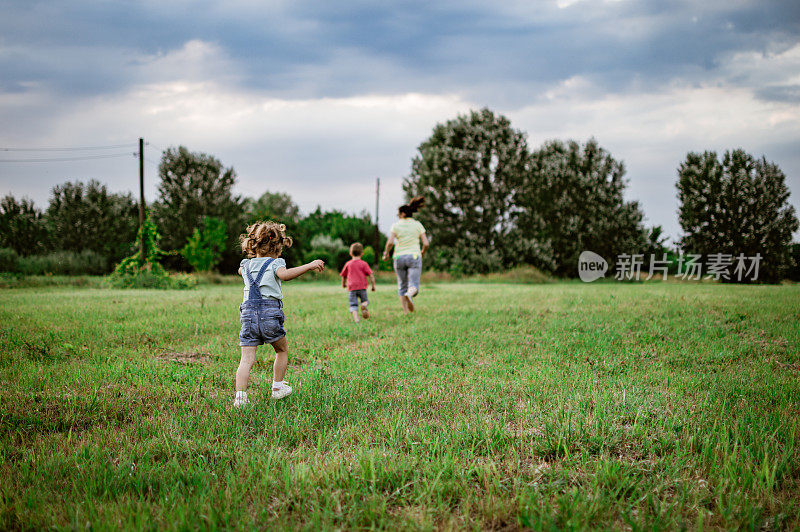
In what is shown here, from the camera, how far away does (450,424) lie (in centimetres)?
366

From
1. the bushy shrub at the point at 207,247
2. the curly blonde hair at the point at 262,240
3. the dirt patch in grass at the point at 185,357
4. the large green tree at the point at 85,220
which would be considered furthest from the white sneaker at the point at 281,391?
the large green tree at the point at 85,220

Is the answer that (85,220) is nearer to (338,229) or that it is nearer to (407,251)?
(338,229)

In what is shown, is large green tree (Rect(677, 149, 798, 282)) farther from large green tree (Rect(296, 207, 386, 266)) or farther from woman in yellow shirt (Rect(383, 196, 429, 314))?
woman in yellow shirt (Rect(383, 196, 429, 314))

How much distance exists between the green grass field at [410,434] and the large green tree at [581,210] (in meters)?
28.5

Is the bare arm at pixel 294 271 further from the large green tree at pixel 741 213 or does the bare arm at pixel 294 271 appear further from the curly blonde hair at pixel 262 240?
the large green tree at pixel 741 213

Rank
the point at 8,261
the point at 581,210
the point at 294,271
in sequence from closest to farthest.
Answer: the point at 294,271
the point at 8,261
the point at 581,210

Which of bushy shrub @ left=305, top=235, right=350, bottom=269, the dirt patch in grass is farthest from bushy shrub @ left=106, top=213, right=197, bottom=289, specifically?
the dirt patch in grass

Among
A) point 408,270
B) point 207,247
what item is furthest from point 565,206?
point 408,270

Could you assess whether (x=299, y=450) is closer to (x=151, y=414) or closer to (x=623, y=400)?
(x=151, y=414)

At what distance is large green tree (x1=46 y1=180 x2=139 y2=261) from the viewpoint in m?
42.4

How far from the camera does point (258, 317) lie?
173 inches

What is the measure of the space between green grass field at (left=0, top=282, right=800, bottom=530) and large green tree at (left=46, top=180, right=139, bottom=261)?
40.7 m

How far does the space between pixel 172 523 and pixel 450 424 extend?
6.55 ft

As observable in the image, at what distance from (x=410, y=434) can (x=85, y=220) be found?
161 feet
